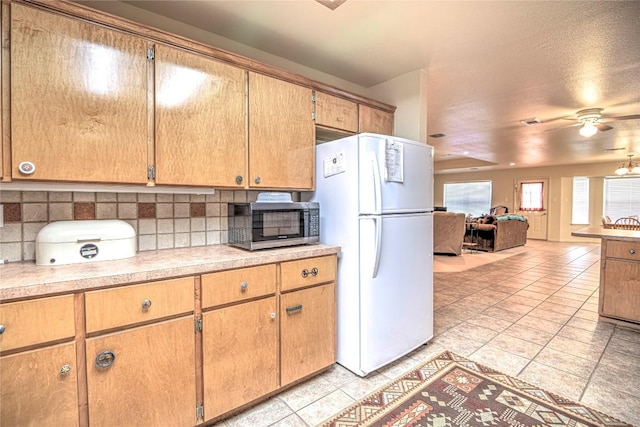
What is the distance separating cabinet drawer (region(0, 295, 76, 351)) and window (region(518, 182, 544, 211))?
11.8 meters

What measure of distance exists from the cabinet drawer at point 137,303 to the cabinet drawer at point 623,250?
3.82 metres

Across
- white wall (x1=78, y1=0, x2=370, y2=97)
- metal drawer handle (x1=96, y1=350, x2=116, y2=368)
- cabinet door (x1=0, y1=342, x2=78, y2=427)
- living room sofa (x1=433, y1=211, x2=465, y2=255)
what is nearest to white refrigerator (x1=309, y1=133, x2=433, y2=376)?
white wall (x1=78, y1=0, x2=370, y2=97)

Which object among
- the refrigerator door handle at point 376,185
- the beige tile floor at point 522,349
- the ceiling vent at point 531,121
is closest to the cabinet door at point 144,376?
the beige tile floor at point 522,349

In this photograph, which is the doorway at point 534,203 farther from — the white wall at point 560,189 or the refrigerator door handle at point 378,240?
the refrigerator door handle at point 378,240

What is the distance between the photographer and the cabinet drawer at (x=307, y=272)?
5.93ft

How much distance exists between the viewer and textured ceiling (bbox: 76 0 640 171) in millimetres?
1845

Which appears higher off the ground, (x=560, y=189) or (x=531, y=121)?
(x=531, y=121)

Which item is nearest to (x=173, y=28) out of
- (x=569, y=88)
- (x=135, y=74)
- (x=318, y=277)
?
(x=135, y=74)

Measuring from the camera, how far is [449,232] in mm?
6539

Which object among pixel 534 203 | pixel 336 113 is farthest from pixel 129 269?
pixel 534 203

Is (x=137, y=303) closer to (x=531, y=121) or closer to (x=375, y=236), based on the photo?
(x=375, y=236)

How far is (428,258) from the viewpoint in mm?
2393

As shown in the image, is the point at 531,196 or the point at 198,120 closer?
the point at 198,120

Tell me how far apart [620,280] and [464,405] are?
7.97 ft
